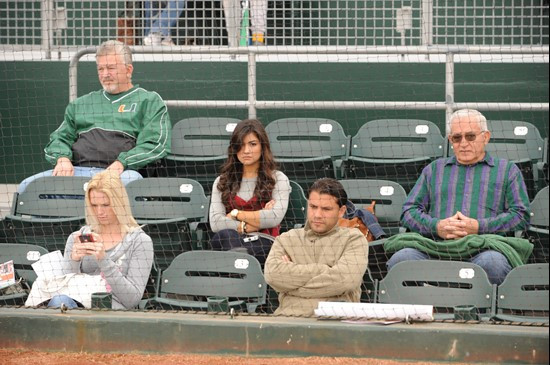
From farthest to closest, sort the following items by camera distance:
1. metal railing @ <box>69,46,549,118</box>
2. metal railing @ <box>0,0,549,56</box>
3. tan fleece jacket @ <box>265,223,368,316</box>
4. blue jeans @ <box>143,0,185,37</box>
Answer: blue jeans @ <box>143,0,185,37</box> → metal railing @ <box>0,0,549,56</box> → metal railing @ <box>69,46,549,118</box> → tan fleece jacket @ <box>265,223,368,316</box>

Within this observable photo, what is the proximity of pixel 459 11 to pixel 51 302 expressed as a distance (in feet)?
13.1

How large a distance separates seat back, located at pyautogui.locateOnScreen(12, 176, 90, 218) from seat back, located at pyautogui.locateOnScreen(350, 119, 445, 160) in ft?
6.40

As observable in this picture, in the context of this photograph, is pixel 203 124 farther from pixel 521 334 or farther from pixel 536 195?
pixel 521 334

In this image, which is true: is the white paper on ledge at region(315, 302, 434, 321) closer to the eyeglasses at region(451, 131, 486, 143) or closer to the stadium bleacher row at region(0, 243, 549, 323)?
the stadium bleacher row at region(0, 243, 549, 323)

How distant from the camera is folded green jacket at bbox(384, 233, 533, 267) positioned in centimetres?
603

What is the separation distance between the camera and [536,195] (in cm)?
668

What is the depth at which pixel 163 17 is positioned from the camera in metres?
8.43

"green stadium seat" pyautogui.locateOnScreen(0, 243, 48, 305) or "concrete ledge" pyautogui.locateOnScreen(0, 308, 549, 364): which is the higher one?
"green stadium seat" pyautogui.locateOnScreen(0, 243, 48, 305)

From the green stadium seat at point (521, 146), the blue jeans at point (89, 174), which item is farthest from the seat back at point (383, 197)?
the blue jeans at point (89, 174)

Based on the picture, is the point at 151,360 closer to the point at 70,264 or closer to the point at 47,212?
the point at 70,264

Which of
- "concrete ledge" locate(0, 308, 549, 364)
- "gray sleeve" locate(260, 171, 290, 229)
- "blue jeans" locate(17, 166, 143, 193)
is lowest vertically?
"concrete ledge" locate(0, 308, 549, 364)

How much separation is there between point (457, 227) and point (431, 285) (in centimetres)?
43

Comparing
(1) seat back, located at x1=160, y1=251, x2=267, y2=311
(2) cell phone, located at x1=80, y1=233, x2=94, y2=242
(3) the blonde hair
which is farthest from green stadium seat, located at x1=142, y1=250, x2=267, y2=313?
(2) cell phone, located at x1=80, y1=233, x2=94, y2=242

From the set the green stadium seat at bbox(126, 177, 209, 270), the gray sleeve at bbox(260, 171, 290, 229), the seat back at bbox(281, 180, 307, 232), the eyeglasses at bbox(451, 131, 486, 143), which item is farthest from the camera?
the seat back at bbox(281, 180, 307, 232)
